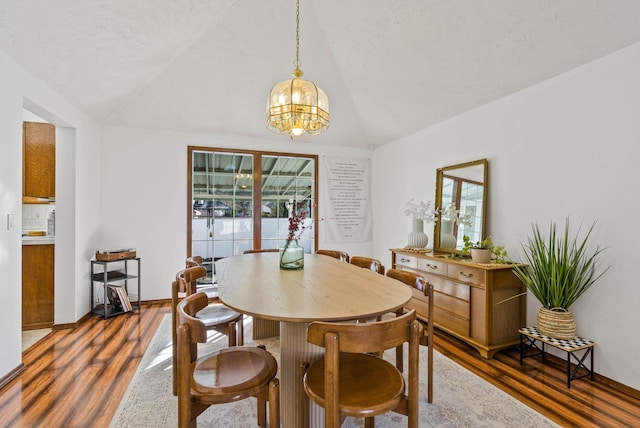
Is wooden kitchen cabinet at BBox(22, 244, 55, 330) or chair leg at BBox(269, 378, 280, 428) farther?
wooden kitchen cabinet at BBox(22, 244, 55, 330)

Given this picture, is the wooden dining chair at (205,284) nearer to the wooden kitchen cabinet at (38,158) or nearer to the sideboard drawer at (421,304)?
the wooden kitchen cabinet at (38,158)

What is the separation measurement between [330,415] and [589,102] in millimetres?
2886

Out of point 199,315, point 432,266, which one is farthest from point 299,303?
point 432,266

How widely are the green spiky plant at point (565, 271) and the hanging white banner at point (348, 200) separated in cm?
278

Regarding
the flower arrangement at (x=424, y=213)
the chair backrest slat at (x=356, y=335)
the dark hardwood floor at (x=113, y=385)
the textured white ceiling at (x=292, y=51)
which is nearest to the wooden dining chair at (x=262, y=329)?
the dark hardwood floor at (x=113, y=385)

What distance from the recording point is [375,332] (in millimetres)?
1161

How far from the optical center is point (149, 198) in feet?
13.5

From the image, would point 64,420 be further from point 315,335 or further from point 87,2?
point 87,2

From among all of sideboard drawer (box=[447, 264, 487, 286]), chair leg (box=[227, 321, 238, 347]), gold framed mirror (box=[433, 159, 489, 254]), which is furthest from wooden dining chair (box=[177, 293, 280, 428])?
gold framed mirror (box=[433, 159, 489, 254])

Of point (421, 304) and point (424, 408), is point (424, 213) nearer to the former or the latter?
point (421, 304)

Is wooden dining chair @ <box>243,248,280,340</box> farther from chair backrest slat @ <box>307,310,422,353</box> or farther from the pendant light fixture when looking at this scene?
chair backrest slat @ <box>307,310,422,353</box>

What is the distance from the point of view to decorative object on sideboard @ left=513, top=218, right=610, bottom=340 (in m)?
2.35

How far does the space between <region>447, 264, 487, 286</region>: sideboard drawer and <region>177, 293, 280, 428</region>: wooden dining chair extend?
6.49 feet

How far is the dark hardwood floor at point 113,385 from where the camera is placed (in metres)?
1.88
